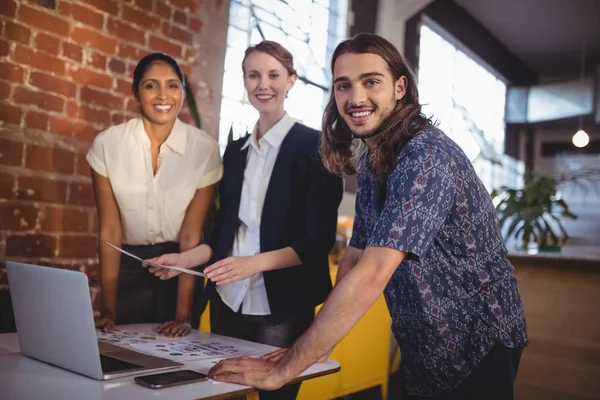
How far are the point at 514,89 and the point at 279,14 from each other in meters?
5.58

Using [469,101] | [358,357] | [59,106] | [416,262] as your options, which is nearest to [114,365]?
[416,262]

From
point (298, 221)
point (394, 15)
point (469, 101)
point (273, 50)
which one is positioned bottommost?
point (298, 221)

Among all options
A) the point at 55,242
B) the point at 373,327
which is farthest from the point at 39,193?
the point at 373,327

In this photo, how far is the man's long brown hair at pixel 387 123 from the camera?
1.33 meters

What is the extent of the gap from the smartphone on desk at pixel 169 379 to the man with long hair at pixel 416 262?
1.5 inches

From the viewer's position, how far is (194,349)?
1.38 metres

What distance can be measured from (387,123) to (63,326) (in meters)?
0.86

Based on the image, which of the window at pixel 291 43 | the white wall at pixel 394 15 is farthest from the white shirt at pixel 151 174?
the white wall at pixel 394 15

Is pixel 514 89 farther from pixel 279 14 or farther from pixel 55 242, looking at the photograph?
pixel 55 242

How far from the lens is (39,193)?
2.25 metres

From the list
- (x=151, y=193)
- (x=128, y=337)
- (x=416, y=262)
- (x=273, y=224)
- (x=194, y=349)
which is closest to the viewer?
(x=416, y=262)

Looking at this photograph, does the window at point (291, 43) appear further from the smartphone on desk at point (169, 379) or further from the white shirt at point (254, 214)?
the smartphone on desk at point (169, 379)

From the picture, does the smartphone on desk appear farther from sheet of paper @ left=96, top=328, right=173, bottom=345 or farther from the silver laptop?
sheet of paper @ left=96, top=328, right=173, bottom=345

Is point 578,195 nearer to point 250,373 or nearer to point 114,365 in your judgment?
point 250,373
